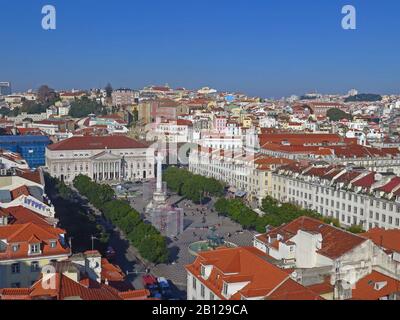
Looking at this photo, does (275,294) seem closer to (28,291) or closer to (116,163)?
(28,291)

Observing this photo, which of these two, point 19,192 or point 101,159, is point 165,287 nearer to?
point 19,192

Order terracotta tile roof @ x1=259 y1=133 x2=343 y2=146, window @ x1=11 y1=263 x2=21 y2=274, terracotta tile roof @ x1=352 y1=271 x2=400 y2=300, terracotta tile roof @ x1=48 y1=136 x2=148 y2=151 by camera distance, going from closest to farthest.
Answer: terracotta tile roof @ x1=352 y1=271 x2=400 y2=300
window @ x1=11 y1=263 x2=21 y2=274
terracotta tile roof @ x1=259 y1=133 x2=343 y2=146
terracotta tile roof @ x1=48 y1=136 x2=148 y2=151

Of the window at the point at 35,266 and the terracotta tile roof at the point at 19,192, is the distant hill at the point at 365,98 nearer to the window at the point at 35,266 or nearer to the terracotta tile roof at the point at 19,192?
the terracotta tile roof at the point at 19,192

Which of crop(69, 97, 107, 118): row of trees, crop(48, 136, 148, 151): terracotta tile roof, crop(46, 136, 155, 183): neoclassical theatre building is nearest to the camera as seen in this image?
crop(46, 136, 155, 183): neoclassical theatre building

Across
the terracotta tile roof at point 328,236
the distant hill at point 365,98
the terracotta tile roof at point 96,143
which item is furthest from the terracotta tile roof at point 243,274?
the distant hill at point 365,98

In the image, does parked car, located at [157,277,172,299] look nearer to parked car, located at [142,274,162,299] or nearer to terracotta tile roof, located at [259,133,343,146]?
parked car, located at [142,274,162,299]

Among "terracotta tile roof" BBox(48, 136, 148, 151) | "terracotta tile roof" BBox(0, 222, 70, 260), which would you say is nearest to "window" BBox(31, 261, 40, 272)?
"terracotta tile roof" BBox(0, 222, 70, 260)

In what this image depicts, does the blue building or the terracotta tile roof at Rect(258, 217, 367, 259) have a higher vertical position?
the terracotta tile roof at Rect(258, 217, 367, 259)
